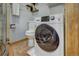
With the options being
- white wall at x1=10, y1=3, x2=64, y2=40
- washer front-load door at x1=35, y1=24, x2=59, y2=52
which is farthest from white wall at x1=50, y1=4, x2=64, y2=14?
washer front-load door at x1=35, y1=24, x2=59, y2=52

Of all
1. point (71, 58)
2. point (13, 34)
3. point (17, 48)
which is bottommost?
point (71, 58)

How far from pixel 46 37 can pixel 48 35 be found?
1.4 inches

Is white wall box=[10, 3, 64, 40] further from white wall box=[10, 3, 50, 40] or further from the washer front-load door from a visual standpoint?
the washer front-load door

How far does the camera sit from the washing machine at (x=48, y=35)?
207 centimetres

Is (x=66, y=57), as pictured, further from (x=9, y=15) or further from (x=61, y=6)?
(x=9, y=15)

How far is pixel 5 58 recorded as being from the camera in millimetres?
2168

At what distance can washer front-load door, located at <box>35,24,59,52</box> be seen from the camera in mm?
2092

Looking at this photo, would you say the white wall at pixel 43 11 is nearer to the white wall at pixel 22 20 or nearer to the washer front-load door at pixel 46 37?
the white wall at pixel 22 20

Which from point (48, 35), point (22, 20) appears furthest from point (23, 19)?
point (48, 35)

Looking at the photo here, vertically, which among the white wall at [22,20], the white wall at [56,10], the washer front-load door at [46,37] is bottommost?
the washer front-load door at [46,37]

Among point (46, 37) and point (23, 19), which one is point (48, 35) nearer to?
point (46, 37)

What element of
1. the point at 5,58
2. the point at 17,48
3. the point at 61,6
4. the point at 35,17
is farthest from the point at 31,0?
the point at 5,58

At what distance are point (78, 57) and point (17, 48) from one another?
799 mm

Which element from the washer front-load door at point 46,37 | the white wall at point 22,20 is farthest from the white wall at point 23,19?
the washer front-load door at point 46,37
